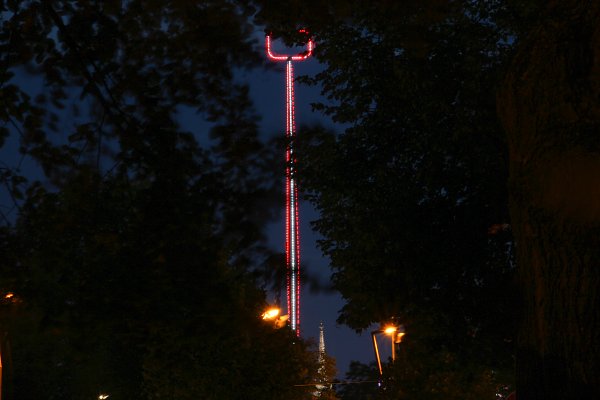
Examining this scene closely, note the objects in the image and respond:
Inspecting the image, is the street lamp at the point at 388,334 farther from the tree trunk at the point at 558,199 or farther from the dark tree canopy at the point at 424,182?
the tree trunk at the point at 558,199

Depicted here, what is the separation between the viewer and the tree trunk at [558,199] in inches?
219

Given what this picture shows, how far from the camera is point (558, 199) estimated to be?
18.8 ft

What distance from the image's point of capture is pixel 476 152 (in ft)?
41.6

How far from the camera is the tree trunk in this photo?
5559 millimetres

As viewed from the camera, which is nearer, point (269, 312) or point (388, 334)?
point (269, 312)

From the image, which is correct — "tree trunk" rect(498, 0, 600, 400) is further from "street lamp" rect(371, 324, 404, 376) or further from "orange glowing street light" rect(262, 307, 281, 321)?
"street lamp" rect(371, 324, 404, 376)

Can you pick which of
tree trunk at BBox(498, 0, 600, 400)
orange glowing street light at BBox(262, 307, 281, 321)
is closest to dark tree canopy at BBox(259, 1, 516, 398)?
orange glowing street light at BBox(262, 307, 281, 321)

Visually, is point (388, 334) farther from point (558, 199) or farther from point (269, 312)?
point (558, 199)

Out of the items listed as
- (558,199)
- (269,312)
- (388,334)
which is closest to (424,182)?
(269,312)

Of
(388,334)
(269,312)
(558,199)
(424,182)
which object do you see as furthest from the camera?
(388,334)

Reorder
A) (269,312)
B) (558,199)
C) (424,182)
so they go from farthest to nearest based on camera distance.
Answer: (269,312), (424,182), (558,199)

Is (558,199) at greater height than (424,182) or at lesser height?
lesser

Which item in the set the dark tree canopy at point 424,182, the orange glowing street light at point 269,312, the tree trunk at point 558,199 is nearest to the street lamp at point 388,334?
the orange glowing street light at point 269,312

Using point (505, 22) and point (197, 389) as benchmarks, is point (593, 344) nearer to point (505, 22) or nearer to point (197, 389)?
point (505, 22)
